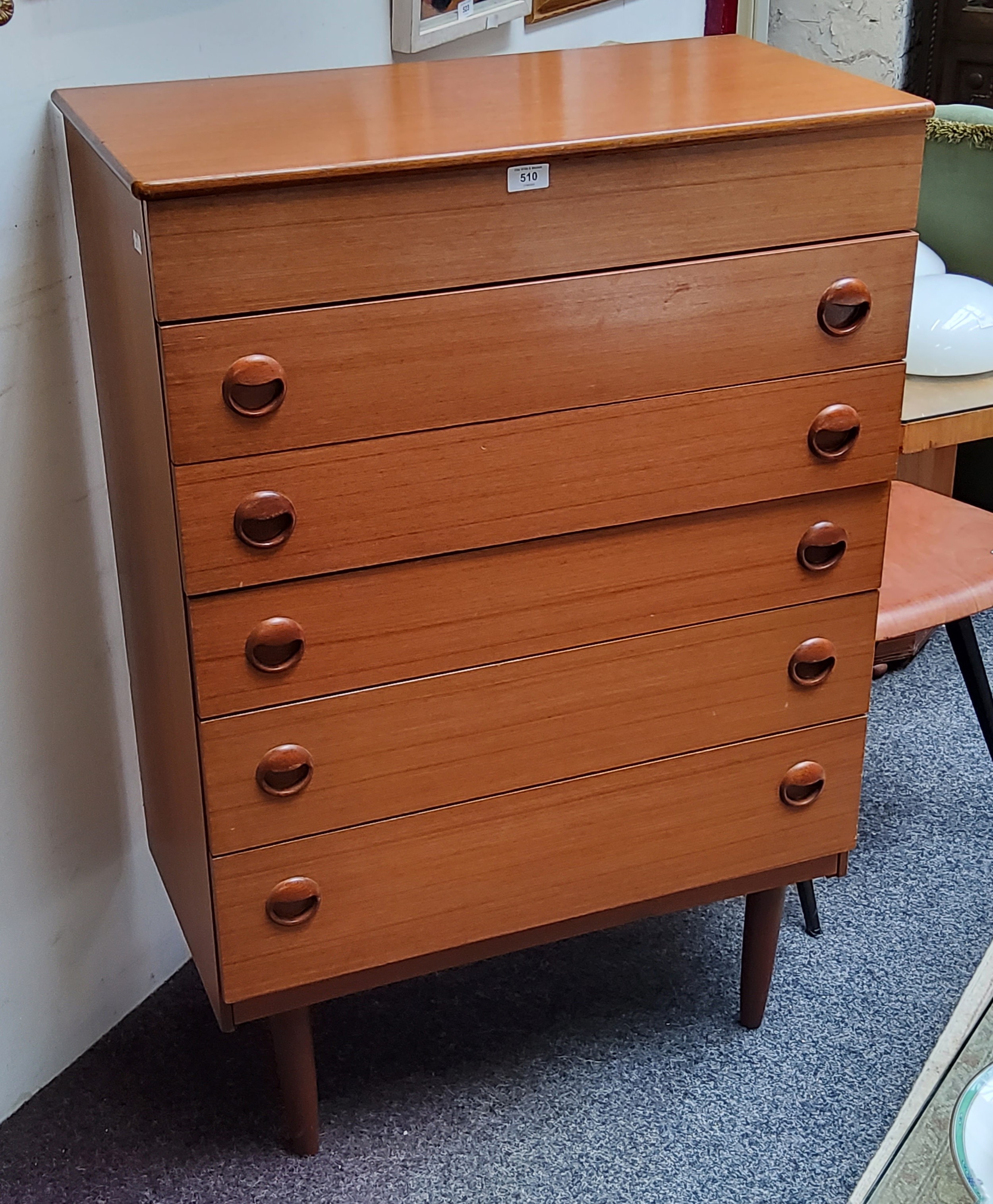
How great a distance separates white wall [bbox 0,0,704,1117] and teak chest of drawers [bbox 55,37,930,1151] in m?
0.05

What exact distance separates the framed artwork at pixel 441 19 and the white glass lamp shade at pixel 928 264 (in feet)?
2.83

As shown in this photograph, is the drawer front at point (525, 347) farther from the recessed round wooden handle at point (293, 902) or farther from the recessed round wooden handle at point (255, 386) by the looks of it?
the recessed round wooden handle at point (293, 902)

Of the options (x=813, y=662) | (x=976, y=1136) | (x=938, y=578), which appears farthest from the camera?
(x=938, y=578)

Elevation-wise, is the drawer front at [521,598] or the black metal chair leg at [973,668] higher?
the drawer front at [521,598]

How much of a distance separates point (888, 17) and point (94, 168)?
2.23m

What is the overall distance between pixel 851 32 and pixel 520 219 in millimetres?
2135

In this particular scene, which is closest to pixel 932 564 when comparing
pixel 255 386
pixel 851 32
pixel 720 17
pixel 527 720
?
pixel 527 720

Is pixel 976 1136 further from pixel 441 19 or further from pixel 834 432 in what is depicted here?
pixel 441 19

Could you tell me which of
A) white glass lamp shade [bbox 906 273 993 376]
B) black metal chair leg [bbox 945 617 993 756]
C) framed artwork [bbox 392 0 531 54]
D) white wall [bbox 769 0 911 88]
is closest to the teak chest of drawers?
framed artwork [bbox 392 0 531 54]

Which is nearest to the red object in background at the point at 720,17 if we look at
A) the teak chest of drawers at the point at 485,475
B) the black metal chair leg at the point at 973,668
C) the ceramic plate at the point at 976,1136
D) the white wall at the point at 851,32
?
the white wall at the point at 851,32

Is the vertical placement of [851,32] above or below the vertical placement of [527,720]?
above

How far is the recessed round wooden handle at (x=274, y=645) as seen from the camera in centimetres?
130

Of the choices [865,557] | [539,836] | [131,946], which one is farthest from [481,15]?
[131,946]

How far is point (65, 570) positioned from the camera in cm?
162
